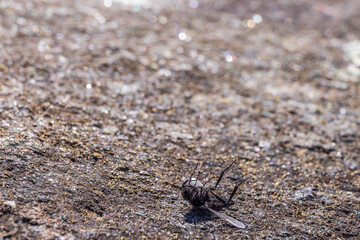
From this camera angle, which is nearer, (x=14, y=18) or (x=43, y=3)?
(x=14, y=18)

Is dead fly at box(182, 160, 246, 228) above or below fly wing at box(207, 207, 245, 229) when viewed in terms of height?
above

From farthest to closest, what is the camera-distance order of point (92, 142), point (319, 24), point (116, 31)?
point (319, 24)
point (116, 31)
point (92, 142)

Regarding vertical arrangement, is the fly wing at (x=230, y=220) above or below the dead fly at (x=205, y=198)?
below

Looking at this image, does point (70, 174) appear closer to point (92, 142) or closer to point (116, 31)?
point (92, 142)

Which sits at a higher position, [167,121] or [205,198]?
[167,121]

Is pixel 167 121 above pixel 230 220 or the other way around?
above

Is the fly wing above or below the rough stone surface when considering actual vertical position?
below

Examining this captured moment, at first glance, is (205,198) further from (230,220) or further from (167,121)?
(167,121)

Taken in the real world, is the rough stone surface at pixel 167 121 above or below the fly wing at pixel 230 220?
above

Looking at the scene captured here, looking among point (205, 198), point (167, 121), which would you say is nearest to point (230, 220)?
point (205, 198)

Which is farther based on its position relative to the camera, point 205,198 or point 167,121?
point 167,121

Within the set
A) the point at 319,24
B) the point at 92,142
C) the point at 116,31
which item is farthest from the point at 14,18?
the point at 319,24
